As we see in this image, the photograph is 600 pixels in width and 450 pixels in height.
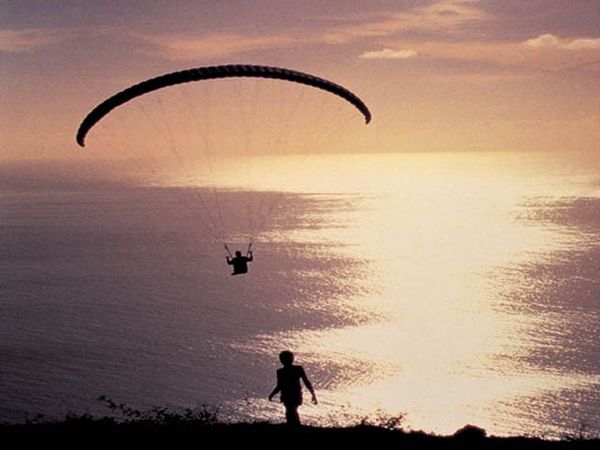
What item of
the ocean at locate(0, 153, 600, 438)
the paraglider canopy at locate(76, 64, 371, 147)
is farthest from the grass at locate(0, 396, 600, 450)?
the ocean at locate(0, 153, 600, 438)

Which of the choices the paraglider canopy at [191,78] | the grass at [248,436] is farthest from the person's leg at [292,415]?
the paraglider canopy at [191,78]

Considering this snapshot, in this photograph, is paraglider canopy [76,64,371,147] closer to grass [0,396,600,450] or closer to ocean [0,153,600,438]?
grass [0,396,600,450]

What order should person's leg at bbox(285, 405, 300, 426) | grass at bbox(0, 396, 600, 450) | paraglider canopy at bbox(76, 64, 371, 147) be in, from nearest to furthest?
grass at bbox(0, 396, 600, 450) < person's leg at bbox(285, 405, 300, 426) < paraglider canopy at bbox(76, 64, 371, 147)

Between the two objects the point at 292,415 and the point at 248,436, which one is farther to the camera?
the point at 292,415

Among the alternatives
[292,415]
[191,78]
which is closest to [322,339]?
[191,78]

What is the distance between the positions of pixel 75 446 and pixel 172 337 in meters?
110

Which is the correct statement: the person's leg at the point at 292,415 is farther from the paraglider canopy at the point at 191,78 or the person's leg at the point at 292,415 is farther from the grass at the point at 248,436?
the paraglider canopy at the point at 191,78

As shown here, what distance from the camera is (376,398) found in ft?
303

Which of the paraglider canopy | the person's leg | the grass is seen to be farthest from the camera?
the paraglider canopy

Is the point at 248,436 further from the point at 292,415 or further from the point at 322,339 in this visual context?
the point at 322,339

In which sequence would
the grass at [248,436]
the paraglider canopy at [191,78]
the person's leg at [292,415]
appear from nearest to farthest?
the grass at [248,436], the person's leg at [292,415], the paraglider canopy at [191,78]

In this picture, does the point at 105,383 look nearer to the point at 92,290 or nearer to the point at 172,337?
the point at 172,337

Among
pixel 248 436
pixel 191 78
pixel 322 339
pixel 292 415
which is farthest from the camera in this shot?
pixel 322 339

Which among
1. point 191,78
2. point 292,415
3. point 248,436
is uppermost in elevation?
point 191,78
